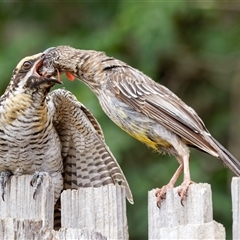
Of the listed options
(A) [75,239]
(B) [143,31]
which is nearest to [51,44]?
(B) [143,31]

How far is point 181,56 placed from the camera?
813 centimetres

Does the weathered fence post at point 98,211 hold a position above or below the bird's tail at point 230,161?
below

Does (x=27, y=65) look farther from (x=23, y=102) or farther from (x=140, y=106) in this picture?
(x=140, y=106)

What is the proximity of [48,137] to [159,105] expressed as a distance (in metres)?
0.67

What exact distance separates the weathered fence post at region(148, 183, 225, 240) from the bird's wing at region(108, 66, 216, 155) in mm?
1166

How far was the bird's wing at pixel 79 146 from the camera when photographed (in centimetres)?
456

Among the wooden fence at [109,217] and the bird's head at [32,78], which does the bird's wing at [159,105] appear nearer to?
the bird's head at [32,78]

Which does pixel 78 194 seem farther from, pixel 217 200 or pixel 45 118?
pixel 217 200

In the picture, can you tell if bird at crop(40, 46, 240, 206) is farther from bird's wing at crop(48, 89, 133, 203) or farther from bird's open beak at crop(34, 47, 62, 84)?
bird's wing at crop(48, 89, 133, 203)

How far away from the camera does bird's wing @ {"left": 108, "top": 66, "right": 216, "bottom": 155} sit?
417cm

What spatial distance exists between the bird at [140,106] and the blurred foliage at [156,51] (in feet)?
7.19

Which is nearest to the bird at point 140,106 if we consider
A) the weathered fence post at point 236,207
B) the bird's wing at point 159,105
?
the bird's wing at point 159,105

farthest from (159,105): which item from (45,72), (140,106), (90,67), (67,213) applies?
(67,213)

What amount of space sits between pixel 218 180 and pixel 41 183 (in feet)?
15.7
